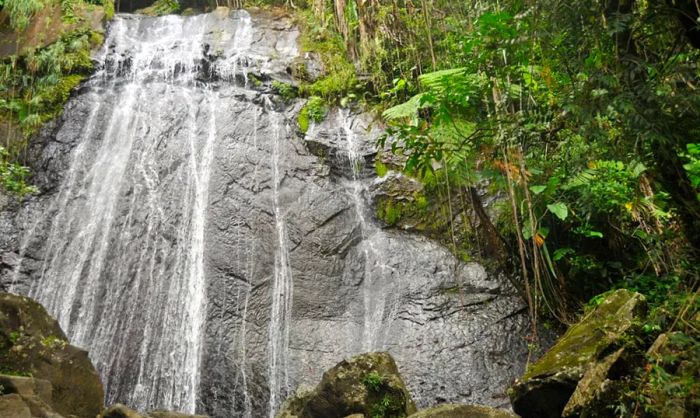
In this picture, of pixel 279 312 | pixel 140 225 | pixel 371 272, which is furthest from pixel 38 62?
pixel 371 272

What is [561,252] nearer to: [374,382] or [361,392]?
[374,382]

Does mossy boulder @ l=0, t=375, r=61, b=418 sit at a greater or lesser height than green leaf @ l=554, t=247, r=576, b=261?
lesser

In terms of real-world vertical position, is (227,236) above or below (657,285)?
above

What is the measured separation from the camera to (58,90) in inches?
428

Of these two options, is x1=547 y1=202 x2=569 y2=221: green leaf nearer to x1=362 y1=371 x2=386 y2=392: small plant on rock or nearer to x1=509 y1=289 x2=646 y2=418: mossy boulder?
x1=509 y1=289 x2=646 y2=418: mossy boulder

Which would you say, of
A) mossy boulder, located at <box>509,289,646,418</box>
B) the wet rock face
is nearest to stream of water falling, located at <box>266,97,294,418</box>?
the wet rock face

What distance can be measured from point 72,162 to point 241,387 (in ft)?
17.6

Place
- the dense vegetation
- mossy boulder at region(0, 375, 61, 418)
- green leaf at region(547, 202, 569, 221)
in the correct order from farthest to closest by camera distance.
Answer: the dense vegetation, green leaf at region(547, 202, 569, 221), mossy boulder at region(0, 375, 61, 418)

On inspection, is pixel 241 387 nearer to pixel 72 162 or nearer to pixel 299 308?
pixel 299 308

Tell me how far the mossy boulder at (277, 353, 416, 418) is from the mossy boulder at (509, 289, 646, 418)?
4.47 ft

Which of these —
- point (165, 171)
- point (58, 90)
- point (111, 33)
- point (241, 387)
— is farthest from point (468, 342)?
point (111, 33)

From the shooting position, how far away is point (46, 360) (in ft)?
18.2

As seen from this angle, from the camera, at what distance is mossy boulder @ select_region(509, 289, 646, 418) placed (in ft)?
A: 12.6

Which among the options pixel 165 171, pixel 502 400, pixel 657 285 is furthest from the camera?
pixel 165 171
